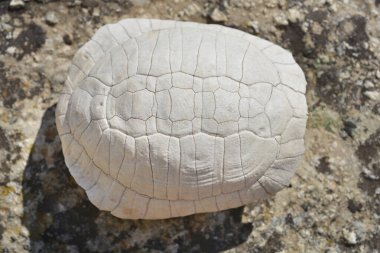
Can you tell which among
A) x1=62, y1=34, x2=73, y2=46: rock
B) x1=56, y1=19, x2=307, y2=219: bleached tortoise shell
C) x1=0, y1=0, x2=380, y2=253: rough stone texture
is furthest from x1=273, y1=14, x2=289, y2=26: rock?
x1=62, y1=34, x2=73, y2=46: rock

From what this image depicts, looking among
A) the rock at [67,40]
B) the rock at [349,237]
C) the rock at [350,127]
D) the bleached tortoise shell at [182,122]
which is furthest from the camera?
the rock at [67,40]

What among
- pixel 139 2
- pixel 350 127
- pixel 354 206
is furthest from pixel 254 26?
pixel 354 206

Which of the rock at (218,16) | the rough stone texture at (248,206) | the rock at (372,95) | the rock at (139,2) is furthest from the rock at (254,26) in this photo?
the rock at (372,95)

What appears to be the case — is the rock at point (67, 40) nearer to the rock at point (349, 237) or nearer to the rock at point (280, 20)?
the rock at point (280, 20)

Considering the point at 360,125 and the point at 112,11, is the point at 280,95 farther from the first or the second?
the point at 112,11

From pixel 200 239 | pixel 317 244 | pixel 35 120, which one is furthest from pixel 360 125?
pixel 35 120

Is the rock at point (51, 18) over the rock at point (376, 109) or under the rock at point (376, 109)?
over

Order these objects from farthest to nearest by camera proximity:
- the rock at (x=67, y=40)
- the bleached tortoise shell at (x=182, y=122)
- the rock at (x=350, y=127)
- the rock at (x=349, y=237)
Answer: the rock at (x=67, y=40)
the rock at (x=350, y=127)
the rock at (x=349, y=237)
the bleached tortoise shell at (x=182, y=122)
